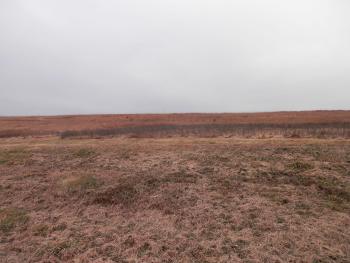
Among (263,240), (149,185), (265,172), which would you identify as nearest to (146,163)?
(149,185)

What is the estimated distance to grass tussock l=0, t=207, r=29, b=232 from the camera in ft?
33.2

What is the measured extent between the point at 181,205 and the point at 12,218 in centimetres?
597

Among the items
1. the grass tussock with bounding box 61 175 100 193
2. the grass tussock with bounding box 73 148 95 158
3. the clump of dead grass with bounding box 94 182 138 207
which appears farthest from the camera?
the grass tussock with bounding box 73 148 95 158

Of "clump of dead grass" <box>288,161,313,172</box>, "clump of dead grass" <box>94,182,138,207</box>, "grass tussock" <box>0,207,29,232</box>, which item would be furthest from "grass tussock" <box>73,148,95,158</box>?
"clump of dead grass" <box>288,161,313,172</box>

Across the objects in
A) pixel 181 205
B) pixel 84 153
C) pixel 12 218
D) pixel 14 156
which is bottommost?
pixel 12 218

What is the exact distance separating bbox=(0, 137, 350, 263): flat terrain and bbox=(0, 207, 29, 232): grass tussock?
3 cm

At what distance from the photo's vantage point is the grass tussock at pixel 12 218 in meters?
10.1

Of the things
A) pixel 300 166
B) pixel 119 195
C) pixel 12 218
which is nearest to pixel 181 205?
pixel 119 195

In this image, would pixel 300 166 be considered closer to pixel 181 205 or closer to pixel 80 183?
pixel 181 205

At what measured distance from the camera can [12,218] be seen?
10.8m

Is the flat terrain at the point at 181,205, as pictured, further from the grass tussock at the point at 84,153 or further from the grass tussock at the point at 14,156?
the grass tussock at the point at 14,156

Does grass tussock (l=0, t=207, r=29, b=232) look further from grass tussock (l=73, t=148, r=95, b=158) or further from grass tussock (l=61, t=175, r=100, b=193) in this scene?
grass tussock (l=73, t=148, r=95, b=158)

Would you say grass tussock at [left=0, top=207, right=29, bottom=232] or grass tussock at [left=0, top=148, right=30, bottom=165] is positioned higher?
grass tussock at [left=0, top=148, right=30, bottom=165]

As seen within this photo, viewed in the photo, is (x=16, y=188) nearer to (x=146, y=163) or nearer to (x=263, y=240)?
(x=146, y=163)
